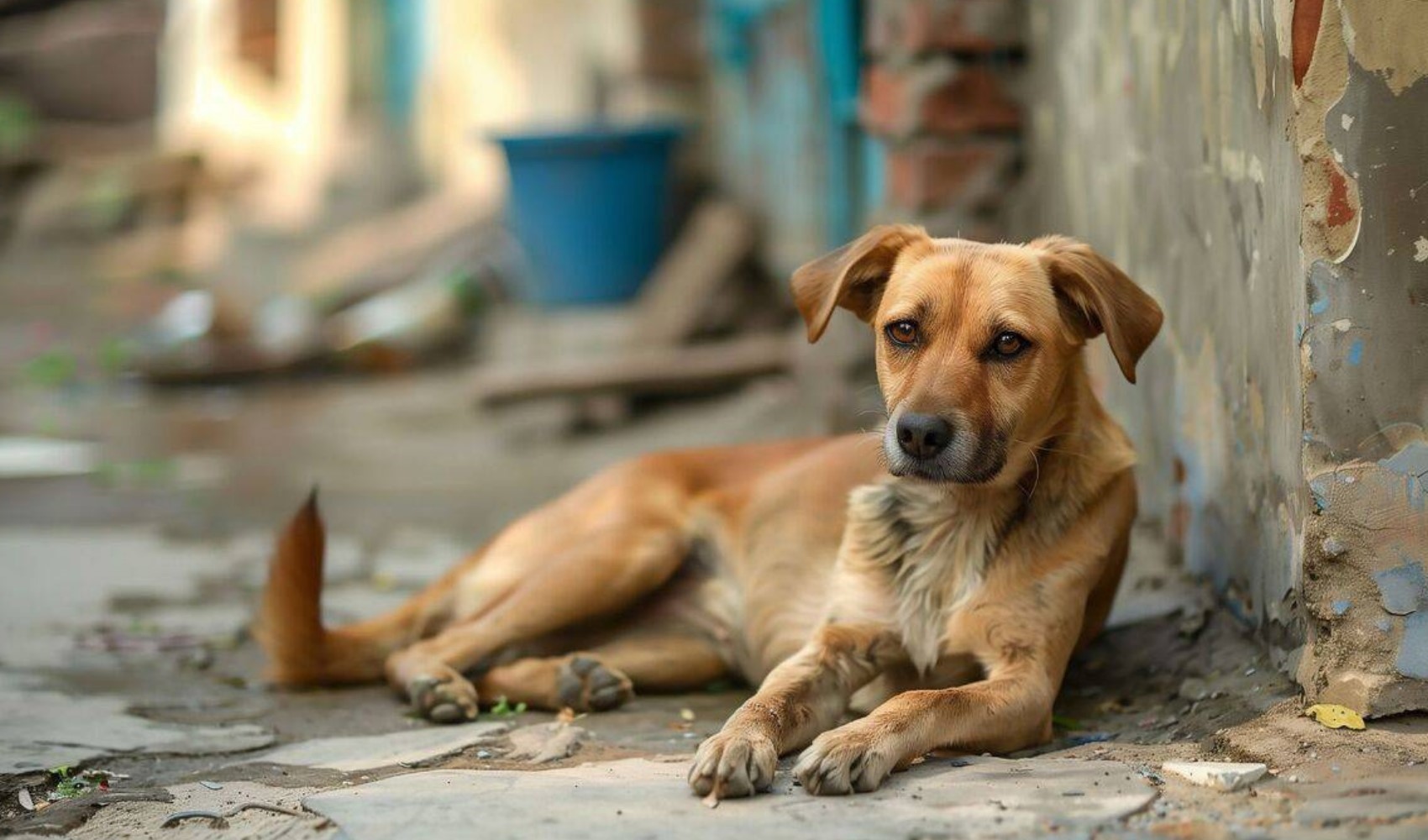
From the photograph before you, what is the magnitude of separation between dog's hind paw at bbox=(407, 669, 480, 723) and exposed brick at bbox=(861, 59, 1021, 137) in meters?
3.33

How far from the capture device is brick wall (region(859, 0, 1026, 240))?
6527 mm

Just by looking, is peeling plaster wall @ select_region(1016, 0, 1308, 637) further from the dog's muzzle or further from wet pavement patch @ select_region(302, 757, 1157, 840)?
wet pavement patch @ select_region(302, 757, 1157, 840)

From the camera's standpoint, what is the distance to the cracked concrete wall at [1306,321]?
129 inches

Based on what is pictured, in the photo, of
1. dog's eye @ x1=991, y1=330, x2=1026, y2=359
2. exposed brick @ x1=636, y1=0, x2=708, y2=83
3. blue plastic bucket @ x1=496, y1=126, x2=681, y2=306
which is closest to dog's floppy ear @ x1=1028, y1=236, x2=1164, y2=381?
dog's eye @ x1=991, y1=330, x2=1026, y2=359

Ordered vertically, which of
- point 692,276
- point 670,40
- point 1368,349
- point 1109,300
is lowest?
point 1368,349

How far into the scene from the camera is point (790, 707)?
11.8 ft

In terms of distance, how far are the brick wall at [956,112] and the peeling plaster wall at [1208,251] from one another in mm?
703

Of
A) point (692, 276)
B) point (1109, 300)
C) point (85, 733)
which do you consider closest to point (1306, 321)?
point (1109, 300)

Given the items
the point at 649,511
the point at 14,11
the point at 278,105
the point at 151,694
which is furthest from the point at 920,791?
the point at 14,11

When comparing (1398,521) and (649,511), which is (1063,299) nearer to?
(1398,521)

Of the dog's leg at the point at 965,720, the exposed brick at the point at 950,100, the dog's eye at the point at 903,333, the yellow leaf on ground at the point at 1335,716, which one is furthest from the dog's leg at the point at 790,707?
the exposed brick at the point at 950,100

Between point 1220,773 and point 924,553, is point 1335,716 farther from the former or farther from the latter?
point 924,553

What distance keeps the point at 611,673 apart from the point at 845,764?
4.14 ft

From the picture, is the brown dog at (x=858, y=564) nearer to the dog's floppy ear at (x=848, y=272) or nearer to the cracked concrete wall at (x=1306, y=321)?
the dog's floppy ear at (x=848, y=272)
